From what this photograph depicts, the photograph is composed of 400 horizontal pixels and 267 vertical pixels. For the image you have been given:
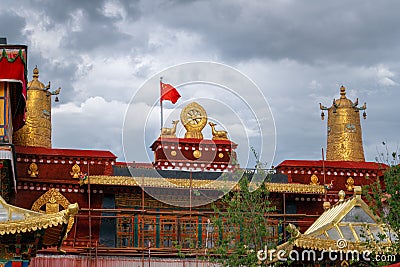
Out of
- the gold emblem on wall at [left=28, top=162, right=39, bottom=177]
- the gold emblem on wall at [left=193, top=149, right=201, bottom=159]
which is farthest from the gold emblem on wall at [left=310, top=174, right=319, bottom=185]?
the gold emblem on wall at [left=28, top=162, right=39, bottom=177]

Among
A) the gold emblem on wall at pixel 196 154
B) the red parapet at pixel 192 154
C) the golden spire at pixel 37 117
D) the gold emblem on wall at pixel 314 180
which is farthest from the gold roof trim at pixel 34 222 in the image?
the golden spire at pixel 37 117

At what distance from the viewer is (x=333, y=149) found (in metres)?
39.8

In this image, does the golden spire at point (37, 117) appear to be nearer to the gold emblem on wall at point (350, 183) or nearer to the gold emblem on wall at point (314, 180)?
the gold emblem on wall at point (314, 180)

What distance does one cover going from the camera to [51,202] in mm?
28594

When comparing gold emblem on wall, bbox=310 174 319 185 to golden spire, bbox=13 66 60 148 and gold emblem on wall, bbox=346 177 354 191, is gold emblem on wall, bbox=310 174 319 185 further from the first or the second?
golden spire, bbox=13 66 60 148

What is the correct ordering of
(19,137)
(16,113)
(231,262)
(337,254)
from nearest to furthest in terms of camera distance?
(231,262) < (337,254) < (16,113) < (19,137)

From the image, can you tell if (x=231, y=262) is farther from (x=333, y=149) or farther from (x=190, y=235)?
(x=333, y=149)

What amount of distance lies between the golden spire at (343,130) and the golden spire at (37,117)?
12.7m

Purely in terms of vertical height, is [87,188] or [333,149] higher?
[333,149]

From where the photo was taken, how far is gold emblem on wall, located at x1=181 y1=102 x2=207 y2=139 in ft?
106

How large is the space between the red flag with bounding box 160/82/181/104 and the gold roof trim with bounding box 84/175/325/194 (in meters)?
4.10

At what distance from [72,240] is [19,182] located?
2.60 m

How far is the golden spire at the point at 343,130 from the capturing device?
3925 centimetres

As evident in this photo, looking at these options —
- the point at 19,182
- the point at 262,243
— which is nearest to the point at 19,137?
the point at 19,182
